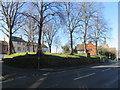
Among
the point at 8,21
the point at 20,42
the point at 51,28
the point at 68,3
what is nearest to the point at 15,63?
the point at 8,21

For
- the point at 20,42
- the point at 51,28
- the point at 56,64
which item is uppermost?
the point at 51,28

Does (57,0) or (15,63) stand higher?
(57,0)

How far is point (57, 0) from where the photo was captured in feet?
66.0

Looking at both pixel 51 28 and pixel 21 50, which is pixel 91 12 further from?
pixel 21 50

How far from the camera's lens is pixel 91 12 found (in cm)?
2989

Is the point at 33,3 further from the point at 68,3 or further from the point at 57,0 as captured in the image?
the point at 68,3

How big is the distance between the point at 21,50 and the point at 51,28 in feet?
90.9

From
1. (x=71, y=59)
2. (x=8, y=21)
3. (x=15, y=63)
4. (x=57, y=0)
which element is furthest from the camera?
(x=8, y=21)

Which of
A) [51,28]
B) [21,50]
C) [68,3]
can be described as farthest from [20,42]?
[68,3]

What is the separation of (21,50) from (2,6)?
43934mm

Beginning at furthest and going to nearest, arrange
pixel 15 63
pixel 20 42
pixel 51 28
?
pixel 20 42
pixel 51 28
pixel 15 63

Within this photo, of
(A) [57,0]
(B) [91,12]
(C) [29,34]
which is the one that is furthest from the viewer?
(C) [29,34]

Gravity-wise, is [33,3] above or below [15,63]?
above

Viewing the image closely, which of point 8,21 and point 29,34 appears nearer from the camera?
point 8,21
